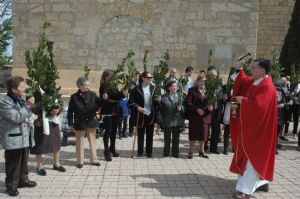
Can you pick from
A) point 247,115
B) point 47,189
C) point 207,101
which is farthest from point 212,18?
point 47,189

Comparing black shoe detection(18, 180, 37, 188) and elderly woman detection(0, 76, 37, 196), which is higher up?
elderly woman detection(0, 76, 37, 196)

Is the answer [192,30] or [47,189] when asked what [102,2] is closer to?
[192,30]

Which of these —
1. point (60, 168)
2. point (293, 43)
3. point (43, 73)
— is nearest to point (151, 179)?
point (60, 168)

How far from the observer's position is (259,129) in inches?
210

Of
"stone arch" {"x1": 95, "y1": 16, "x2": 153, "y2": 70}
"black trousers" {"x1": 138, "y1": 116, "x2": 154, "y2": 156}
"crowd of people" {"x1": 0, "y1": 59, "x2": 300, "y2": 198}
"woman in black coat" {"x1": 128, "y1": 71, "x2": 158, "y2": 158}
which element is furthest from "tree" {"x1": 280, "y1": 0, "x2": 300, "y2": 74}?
"black trousers" {"x1": 138, "y1": 116, "x2": 154, "y2": 156}

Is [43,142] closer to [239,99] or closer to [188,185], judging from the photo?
[188,185]

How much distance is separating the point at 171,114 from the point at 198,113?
563 millimetres

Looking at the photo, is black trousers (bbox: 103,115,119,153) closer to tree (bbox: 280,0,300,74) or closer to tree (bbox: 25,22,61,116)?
tree (bbox: 25,22,61,116)

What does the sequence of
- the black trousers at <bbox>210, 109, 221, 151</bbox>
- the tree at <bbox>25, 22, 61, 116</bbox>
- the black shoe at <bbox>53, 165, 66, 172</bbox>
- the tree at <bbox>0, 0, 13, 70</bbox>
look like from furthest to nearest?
the black trousers at <bbox>210, 109, 221, 151</bbox>, the black shoe at <bbox>53, 165, 66, 172</bbox>, the tree at <bbox>25, 22, 61, 116</bbox>, the tree at <bbox>0, 0, 13, 70</bbox>

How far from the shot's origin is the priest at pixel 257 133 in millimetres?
5293

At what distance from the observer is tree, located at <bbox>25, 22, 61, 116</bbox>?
592 cm

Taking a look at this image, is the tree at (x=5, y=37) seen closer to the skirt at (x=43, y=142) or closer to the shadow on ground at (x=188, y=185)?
the skirt at (x=43, y=142)

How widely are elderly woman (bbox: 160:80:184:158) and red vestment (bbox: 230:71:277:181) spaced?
8.15ft

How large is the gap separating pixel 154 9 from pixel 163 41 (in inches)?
45.8
